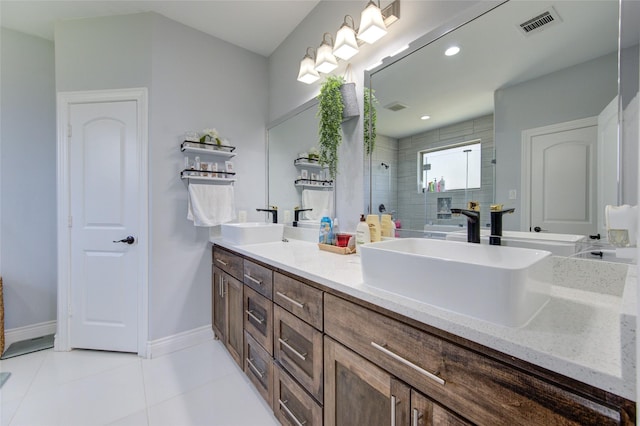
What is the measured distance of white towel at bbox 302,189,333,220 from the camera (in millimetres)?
1974

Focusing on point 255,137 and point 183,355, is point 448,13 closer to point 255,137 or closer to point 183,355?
point 255,137

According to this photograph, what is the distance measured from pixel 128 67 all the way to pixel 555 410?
2950 mm

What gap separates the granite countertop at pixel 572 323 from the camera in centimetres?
46

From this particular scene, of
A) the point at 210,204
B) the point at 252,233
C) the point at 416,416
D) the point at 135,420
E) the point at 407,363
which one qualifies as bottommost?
the point at 135,420

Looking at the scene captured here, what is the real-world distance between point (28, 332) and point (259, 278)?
2.44 meters

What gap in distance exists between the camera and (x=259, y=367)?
1550 mm

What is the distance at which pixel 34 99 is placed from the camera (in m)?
2.38

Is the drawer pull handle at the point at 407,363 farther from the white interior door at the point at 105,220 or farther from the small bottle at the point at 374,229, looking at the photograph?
the white interior door at the point at 105,220

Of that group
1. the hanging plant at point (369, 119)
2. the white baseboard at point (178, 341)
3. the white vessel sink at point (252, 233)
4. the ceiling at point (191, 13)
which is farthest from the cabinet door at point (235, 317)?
the ceiling at point (191, 13)

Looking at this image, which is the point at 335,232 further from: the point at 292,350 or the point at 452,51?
the point at 452,51

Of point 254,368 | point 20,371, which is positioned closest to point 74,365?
point 20,371

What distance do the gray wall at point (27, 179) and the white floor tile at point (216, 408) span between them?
1.82 meters

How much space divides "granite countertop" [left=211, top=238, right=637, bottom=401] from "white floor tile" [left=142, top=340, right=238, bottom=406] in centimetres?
135

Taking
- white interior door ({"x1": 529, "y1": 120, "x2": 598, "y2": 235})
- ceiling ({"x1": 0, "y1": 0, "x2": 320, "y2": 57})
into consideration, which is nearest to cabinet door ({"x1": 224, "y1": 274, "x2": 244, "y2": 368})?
white interior door ({"x1": 529, "y1": 120, "x2": 598, "y2": 235})
